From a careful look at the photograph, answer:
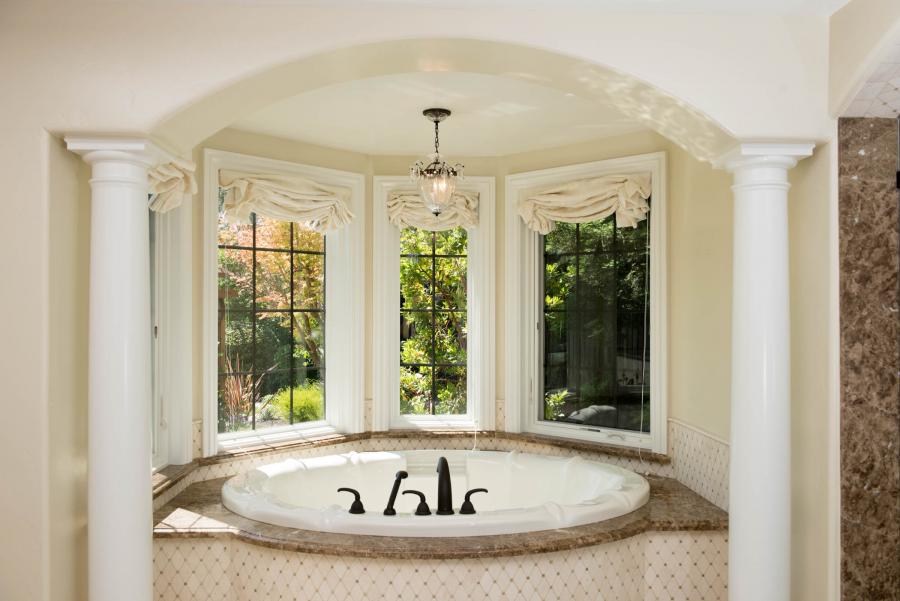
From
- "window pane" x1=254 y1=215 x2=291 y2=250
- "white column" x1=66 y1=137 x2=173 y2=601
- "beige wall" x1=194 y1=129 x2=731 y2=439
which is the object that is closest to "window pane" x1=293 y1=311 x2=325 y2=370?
"beige wall" x1=194 y1=129 x2=731 y2=439

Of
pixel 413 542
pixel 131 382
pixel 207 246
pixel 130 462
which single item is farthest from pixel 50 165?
pixel 413 542

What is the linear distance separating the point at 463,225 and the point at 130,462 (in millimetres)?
2714

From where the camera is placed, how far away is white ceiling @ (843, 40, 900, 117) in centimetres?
214

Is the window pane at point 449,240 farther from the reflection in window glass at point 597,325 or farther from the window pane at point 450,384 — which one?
the window pane at point 450,384

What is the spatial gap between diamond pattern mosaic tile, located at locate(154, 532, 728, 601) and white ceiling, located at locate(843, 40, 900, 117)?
1744mm

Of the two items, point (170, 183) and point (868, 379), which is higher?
point (170, 183)

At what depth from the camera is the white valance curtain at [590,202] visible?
3.97m

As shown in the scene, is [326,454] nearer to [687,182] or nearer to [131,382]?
[131,382]

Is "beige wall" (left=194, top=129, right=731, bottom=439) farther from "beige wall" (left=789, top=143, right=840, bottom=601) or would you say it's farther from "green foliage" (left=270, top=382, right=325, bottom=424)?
"beige wall" (left=789, top=143, right=840, bottom=601)

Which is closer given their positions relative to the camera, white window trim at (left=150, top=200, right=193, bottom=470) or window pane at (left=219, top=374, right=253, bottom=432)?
white window trim at (left=150, top=200, right=193, bottom=470)

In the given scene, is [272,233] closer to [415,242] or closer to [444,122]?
[415,242]

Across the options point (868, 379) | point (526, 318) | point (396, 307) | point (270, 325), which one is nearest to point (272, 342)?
point (270, 325)

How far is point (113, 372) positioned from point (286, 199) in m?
2.01

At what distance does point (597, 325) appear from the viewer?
14.2 ft
